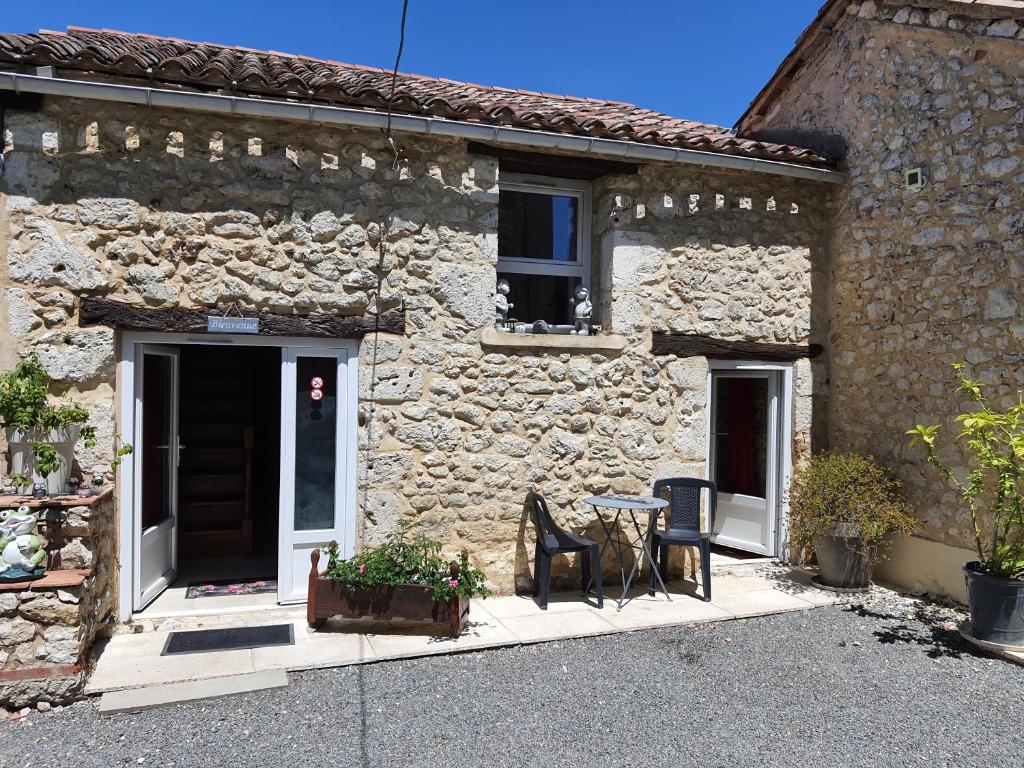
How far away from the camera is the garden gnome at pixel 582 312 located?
6.14m

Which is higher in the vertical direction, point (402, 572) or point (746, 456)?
point (746, 456)

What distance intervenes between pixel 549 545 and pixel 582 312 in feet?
6.61

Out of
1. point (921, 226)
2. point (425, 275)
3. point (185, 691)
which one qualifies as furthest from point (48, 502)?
point (921, 226)

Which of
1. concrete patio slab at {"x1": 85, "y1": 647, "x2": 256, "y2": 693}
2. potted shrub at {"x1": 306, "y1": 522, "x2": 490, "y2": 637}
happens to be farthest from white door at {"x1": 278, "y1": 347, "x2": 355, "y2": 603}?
concrete patio slab at {"x1": 85, "y1": 647, "x2": 256, "y2": 693}

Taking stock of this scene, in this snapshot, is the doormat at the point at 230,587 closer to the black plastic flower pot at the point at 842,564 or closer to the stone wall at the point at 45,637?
the stone wall at the point at 45,637

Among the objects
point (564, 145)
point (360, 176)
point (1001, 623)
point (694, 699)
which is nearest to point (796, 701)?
point (694, 699)

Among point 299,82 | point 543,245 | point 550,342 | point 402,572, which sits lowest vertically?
point 402,572

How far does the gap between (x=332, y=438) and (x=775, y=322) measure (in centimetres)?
417

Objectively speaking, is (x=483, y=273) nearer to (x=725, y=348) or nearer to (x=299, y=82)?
(x=299, y=82)

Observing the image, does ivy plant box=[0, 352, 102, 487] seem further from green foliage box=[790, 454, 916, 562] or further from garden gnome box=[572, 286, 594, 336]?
green foliage box=[790, 454, 916, 562]

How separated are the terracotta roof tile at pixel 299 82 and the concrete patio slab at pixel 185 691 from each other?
3.88 m

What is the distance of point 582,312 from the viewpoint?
242 inches

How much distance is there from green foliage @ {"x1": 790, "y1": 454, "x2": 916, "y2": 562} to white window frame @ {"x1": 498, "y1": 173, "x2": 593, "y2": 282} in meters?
2.69

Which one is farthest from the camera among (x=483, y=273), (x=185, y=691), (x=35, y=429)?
(x=483, y=273)
